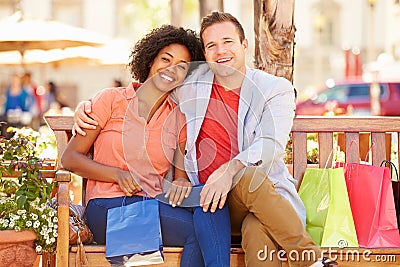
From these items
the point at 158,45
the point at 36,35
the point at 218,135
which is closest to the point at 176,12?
the point at 36,35

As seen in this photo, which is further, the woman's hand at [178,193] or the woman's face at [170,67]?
the woman's face at [170,67]

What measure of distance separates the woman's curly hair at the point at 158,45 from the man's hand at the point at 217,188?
71 cm

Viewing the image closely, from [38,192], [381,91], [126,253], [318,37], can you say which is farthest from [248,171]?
[318,37]

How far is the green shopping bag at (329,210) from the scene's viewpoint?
418cm

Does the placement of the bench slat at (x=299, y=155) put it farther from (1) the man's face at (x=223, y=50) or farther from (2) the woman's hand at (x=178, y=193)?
(2) the woman's hand at (x=178, y=193)

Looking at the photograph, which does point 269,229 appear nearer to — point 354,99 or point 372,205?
point 372,205

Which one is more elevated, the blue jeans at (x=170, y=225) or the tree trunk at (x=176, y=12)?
the tree trunk at (x=176, y=12)

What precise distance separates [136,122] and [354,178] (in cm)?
115

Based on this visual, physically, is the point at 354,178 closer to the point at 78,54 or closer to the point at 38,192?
the point at 38,192

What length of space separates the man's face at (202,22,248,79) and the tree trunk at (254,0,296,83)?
29.6 inches

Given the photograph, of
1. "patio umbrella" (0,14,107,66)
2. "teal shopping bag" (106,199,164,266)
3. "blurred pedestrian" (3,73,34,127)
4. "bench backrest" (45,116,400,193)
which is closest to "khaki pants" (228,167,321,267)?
"teal shopping bag" (106,199,164,266)

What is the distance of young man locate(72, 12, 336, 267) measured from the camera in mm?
3891

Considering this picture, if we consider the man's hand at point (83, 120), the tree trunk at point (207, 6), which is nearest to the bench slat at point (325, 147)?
the man's hand at point (83, 120)

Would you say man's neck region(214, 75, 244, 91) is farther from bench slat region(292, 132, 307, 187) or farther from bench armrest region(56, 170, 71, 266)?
bench armrest region(56, 170, 71, 266)
